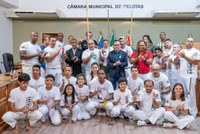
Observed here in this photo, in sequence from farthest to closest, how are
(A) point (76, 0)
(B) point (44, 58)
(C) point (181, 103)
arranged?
(A) point (76, 0), (B) point (44, 58), (C) point (181, 103)

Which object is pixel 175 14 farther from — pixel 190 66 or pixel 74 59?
pixel 74 59

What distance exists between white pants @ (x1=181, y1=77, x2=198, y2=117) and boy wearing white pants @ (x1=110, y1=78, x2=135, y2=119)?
111cm

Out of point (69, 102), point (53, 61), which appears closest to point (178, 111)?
point (69, 102)

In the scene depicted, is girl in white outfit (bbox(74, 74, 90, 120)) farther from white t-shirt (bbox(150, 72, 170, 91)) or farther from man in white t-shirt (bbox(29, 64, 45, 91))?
white t-shirt (bbox(150, 72, 170, 91))

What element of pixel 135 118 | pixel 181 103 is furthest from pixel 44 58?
pixel 181 103

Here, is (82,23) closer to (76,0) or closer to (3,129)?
(76,0)

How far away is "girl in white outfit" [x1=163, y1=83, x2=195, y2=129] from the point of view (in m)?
4.48

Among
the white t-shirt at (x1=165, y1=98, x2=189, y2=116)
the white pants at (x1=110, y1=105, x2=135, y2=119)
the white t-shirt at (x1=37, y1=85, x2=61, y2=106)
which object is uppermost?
the white t-shirt at (x1=37, y1=85, x2=61, y2=106)

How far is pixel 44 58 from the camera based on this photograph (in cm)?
536

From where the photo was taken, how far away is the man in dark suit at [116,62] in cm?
540

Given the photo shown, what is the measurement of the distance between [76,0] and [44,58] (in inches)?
168

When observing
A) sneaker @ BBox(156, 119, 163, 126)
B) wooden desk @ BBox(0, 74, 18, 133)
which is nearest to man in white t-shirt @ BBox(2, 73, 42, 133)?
wooden desk @ BBox(0, 74, 18, 133)

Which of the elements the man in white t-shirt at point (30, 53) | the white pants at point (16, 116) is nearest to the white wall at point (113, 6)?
the man in white t-shirt at point (30, 53)

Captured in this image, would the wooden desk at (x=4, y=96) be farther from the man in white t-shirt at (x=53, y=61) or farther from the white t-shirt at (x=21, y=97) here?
the man in white t-shirt at (x=53, y=61)
